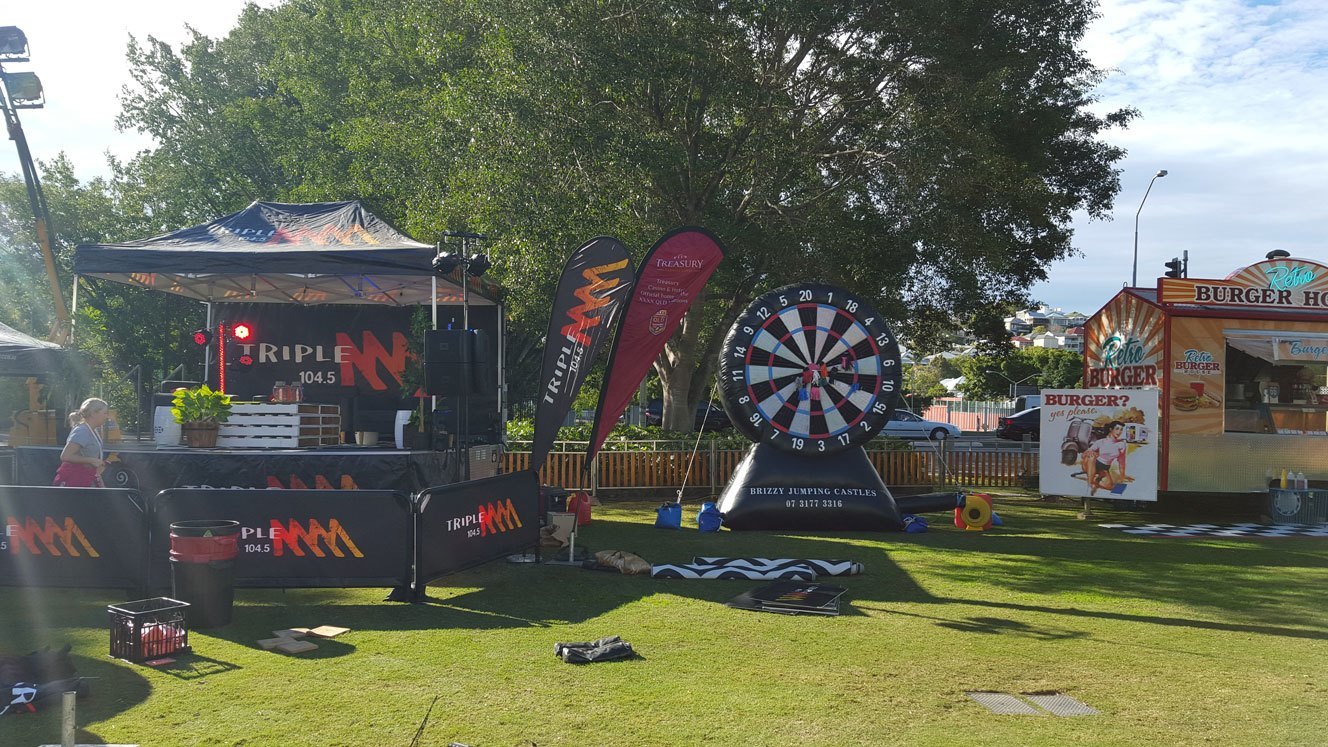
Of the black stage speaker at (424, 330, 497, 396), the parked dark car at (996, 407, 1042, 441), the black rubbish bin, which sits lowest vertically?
the black rubbish bin

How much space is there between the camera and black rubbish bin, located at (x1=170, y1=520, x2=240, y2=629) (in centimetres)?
756

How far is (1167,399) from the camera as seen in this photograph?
1595cm

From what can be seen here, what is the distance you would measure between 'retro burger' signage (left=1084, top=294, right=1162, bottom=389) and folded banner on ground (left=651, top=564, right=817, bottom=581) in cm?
966

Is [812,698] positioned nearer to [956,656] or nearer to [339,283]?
[956,656]

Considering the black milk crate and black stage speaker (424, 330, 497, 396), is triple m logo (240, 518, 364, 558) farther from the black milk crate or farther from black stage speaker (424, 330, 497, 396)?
black stage speaker (424, 330, 497, 396)

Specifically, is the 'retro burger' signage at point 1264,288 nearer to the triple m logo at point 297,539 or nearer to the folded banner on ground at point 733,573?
the folded banner on ground at point 733,573

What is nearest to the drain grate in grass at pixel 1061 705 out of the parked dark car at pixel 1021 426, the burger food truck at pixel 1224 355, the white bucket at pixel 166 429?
the white bucket at pixel 166 429

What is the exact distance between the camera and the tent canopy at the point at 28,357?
16.9 metres

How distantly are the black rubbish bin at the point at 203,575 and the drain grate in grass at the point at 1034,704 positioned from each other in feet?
18.5

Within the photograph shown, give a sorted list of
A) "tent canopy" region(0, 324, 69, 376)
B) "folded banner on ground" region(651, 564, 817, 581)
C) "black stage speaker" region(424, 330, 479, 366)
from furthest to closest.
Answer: "tent canopy" region(0, 324, 69, 376)
"black stage speaker" region(424, 330, 479, 366)
"folded banner on ground" region(651, 564, 817, 581)

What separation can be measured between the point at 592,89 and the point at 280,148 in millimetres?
15634

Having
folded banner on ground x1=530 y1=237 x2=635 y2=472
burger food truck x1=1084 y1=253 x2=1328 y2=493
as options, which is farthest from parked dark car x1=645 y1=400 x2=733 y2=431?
folded banner on ground x1=530 y1=237 x2=635 y2=472

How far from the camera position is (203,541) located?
7602 mm

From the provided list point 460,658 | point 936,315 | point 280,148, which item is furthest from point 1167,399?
point 280,148
